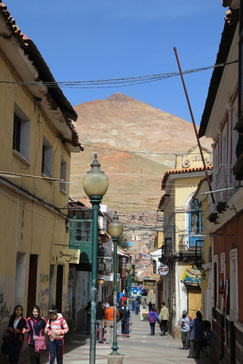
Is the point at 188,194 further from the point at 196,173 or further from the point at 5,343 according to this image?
the point at 5,343

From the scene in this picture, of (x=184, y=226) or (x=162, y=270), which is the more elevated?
Result: (x=184, y=226)

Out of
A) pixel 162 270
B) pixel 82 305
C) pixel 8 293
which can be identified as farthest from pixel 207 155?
pixel 8 293

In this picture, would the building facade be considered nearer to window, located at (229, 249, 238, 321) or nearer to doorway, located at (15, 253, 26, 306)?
window, located at (229, 249, 238, 321)

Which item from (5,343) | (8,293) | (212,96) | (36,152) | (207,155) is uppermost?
(207,155)

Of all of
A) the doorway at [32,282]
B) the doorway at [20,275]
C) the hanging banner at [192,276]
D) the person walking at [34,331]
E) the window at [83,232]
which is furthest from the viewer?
the hanging banner at [192,276]

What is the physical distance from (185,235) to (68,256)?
437 inches

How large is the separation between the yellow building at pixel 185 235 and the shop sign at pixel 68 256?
408 inches

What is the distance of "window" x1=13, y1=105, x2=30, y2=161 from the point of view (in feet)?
44.0

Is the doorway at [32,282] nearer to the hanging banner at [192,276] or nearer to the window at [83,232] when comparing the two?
the window at [83,232]

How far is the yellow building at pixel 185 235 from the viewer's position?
27.9m

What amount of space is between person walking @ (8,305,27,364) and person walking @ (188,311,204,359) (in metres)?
7.05

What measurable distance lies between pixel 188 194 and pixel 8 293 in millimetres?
18297

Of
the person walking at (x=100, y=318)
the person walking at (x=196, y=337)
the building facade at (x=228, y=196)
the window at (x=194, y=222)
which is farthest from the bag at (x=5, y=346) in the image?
the window at (x=194, y=222)

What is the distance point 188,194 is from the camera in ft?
96.4
